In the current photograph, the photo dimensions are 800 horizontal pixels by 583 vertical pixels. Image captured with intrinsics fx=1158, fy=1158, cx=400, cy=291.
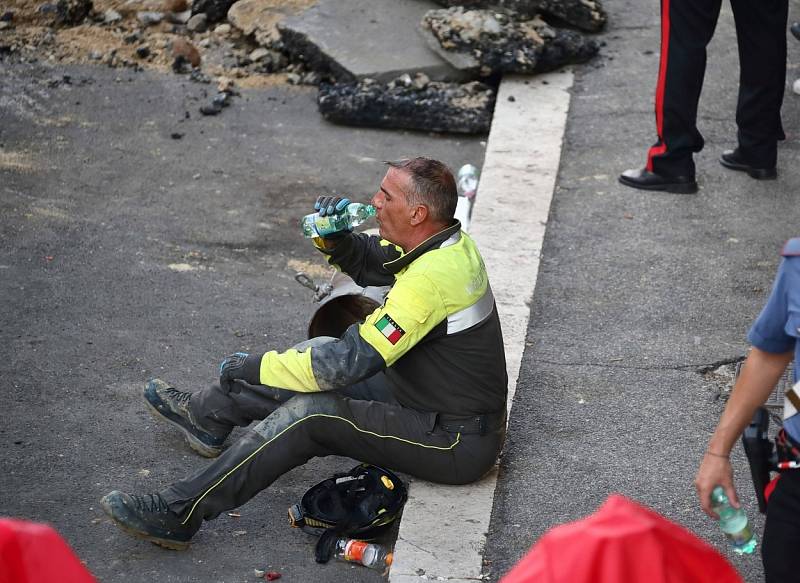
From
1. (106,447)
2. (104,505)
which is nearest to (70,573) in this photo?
(104,505)

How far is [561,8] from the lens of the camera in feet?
30.7

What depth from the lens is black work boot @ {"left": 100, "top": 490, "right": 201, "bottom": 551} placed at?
4297mm

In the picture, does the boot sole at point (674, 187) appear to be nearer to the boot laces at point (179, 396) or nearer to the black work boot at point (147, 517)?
the boot laces at point (179, 396)

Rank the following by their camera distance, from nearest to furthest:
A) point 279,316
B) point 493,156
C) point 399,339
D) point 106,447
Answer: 1. point 399,339
2. point 106,447
3. point 279,316
4. point 493,156

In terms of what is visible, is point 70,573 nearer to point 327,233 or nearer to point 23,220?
point 327,233

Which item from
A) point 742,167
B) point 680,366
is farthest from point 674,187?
point 680,366

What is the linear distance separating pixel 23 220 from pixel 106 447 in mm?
2527

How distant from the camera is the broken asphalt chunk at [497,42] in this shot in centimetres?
878

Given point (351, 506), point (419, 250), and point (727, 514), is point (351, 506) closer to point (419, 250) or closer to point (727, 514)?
point (419, 250)

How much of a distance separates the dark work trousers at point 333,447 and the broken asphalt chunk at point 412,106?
4.16 meters

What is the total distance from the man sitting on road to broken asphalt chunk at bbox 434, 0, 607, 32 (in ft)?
16.0

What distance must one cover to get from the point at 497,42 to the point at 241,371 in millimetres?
4958

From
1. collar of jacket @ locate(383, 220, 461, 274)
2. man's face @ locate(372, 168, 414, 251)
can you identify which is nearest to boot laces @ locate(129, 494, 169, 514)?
collar of jacket @ locate(383, 220, 461, 274)

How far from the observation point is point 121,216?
7.22 metres
